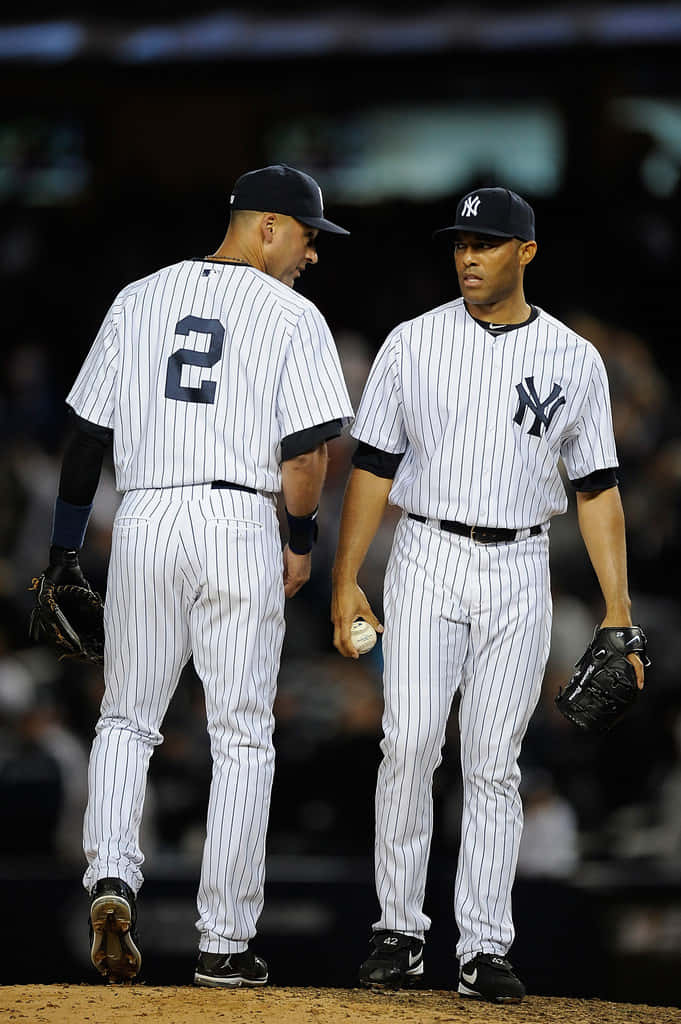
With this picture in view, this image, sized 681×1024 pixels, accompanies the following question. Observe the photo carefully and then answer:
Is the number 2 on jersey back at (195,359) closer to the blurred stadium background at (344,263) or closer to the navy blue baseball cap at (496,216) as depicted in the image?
the navy blue baseball cap at (496,216)

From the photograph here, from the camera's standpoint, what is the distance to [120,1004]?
298 cm

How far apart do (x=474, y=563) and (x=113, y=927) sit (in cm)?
107

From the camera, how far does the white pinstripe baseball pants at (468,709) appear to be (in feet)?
10.6

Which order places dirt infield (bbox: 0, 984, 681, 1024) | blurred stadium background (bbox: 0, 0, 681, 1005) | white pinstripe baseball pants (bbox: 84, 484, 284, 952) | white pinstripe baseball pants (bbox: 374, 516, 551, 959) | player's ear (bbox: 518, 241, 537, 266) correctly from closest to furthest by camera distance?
dirt infield (bbox: 0, 984, 681, 1024), white pinstripe baseball pants (bbox: 84, 484, 284, 952), white pinstripe baseball pants (bbox: 374, 516, 551, 959), player's ear (bbox: 518, 241, 537, 266), blurred stadium background (bbox: 0, 0, 681, 1005)

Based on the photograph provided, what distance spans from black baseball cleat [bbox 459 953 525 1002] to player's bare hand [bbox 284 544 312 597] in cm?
89

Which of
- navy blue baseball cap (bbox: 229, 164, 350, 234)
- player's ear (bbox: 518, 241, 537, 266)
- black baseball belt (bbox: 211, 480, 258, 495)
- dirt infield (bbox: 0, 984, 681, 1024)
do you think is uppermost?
navy blue baseball cap (bbox: 229, 164, 350, 234)

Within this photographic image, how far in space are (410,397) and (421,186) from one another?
5.07m

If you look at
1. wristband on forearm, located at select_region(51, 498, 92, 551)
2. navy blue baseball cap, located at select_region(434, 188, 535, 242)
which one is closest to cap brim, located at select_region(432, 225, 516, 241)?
navy blue baseball cap, located at select_region(434, 188, 535, 242)

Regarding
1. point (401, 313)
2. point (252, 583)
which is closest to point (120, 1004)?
point (252, 583)

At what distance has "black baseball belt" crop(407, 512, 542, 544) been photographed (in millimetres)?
3252

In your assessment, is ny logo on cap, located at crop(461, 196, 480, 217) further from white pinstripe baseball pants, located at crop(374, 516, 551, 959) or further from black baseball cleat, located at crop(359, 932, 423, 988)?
black baseball cleat, located at crop(359, 932, 423, 988)

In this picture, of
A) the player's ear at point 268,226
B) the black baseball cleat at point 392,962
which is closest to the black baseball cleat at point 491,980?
the black baseball cleat at point 392,962

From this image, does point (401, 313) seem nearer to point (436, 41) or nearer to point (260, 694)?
point (436, 41)

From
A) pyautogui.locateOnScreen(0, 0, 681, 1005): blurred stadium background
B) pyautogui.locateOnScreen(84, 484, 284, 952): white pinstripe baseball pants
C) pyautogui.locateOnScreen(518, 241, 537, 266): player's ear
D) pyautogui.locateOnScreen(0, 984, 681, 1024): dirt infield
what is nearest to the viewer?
pyautogui.locateOnScreen(0, 984, 681, 1024): dirt infield
